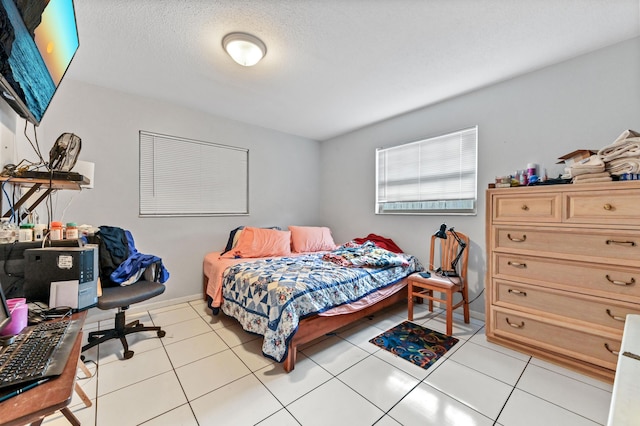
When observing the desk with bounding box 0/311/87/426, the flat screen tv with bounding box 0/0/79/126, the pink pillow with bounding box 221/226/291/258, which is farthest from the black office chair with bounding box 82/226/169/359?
the desk with bounding box 0/311/87/426

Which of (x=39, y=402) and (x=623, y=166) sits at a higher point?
(x=623, y=166)

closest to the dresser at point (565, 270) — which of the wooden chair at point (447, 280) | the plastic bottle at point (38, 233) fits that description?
the wooden chair at point (447, 280)

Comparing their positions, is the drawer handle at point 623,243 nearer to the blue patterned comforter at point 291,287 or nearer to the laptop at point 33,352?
the blue patterned comforter at point 291,287

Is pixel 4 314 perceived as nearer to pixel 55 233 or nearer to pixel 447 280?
pixel 55 233

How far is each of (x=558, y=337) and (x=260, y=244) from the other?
9.93 ft

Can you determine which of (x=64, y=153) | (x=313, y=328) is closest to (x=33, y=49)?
(x=64, y=153)

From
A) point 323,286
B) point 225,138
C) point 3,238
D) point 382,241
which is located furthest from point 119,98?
point 382,241

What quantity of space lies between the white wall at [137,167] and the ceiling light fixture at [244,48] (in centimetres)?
158

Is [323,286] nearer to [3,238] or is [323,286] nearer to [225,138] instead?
[3,238]

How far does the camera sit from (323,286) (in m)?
2.19

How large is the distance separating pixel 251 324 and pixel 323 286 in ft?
2.28

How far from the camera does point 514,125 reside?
2.59 m

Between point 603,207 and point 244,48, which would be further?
point 244,48

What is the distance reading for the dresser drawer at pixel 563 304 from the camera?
172 cm
